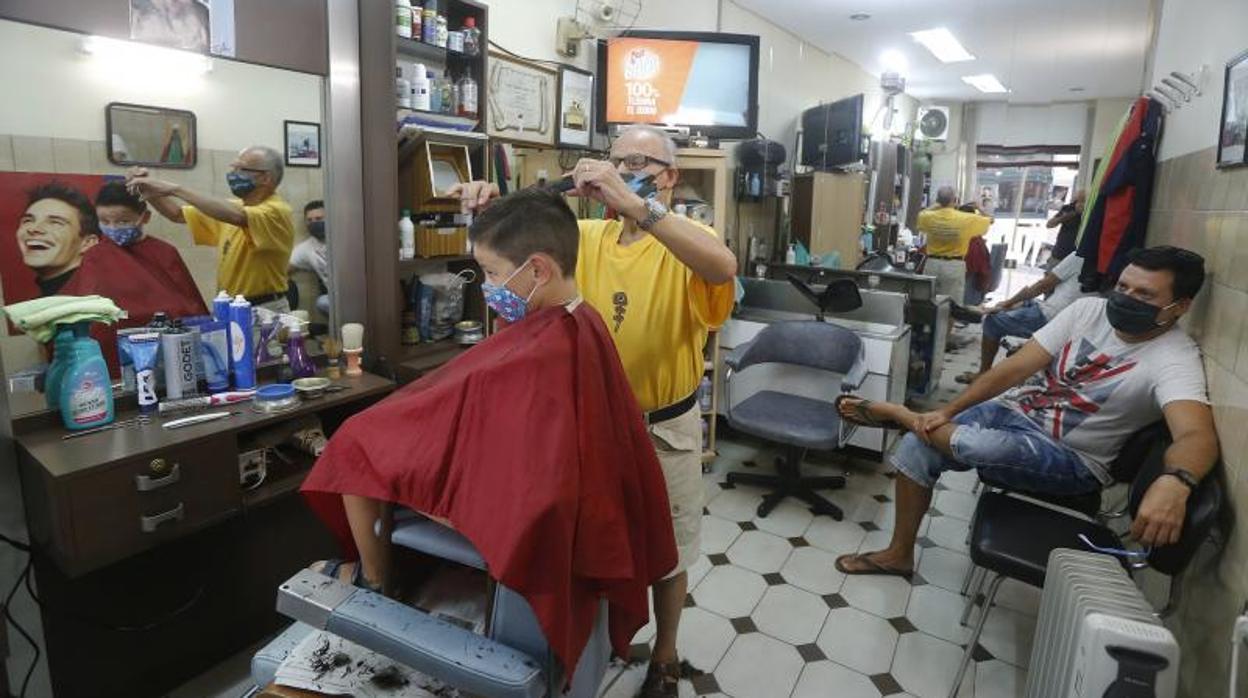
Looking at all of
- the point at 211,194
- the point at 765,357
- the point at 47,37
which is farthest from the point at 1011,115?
the point at 47,37

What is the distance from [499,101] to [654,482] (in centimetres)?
205

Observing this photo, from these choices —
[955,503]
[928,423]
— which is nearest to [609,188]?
[928,423]

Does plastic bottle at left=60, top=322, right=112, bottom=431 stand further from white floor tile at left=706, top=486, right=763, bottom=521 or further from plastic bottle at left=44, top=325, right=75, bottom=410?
white floor tile at left=706, top=486, right=763, bottom=521

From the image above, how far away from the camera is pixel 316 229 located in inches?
86.9

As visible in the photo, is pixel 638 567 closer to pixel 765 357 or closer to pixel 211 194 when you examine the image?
pixel 211 194

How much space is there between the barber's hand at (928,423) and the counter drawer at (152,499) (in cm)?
216

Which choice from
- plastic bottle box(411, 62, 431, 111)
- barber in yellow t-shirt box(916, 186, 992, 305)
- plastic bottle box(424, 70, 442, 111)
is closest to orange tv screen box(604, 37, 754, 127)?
plastic bottle box(424, 70, 442, 111)

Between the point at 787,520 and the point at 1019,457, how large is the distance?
1.10 metres

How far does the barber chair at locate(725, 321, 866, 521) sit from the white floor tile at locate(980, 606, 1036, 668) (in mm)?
785

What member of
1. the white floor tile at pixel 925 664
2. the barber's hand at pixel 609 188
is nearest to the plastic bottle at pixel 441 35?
the barber's hand at pixel 609 188

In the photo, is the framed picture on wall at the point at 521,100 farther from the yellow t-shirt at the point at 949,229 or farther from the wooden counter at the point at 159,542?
the yellow t-shirt at the point at 949,229

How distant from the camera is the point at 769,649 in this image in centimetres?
212

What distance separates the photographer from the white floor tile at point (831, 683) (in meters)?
1.93

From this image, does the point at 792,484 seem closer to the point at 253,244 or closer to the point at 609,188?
the point at 609,188
